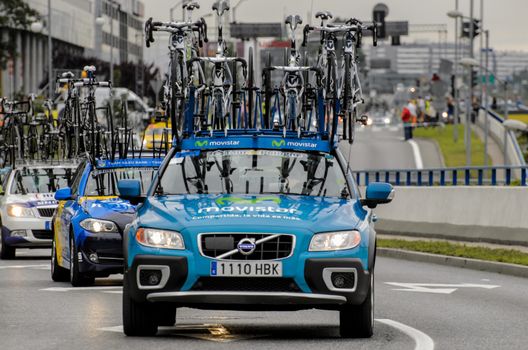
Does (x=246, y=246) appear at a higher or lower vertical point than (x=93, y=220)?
higher

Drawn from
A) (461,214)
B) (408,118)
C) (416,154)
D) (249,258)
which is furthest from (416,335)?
(408,118)

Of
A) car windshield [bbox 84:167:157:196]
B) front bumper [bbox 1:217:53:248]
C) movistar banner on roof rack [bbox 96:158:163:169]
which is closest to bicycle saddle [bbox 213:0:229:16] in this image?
movistar banner on roof rack [bbox 96:158:163:169]

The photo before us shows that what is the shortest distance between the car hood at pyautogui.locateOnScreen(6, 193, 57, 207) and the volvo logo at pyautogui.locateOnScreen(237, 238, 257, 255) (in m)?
15.5

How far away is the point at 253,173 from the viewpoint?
1373 cm

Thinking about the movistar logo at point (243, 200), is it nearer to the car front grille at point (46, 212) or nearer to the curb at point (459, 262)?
the curb at point (459, 262)

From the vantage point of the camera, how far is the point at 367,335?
1281 cm

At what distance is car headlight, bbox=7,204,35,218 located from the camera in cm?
2744

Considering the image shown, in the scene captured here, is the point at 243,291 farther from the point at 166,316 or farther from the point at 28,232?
the point at 28,232

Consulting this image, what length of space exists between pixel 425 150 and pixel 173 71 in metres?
61.8

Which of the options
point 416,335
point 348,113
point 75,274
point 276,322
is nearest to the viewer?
point 416,335

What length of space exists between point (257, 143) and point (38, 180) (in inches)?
574

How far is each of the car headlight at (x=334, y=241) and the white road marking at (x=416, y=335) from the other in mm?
872

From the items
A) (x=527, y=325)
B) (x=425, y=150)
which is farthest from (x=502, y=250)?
(x=425, y=150)

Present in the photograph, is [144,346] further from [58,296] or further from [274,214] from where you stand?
[58,296]
